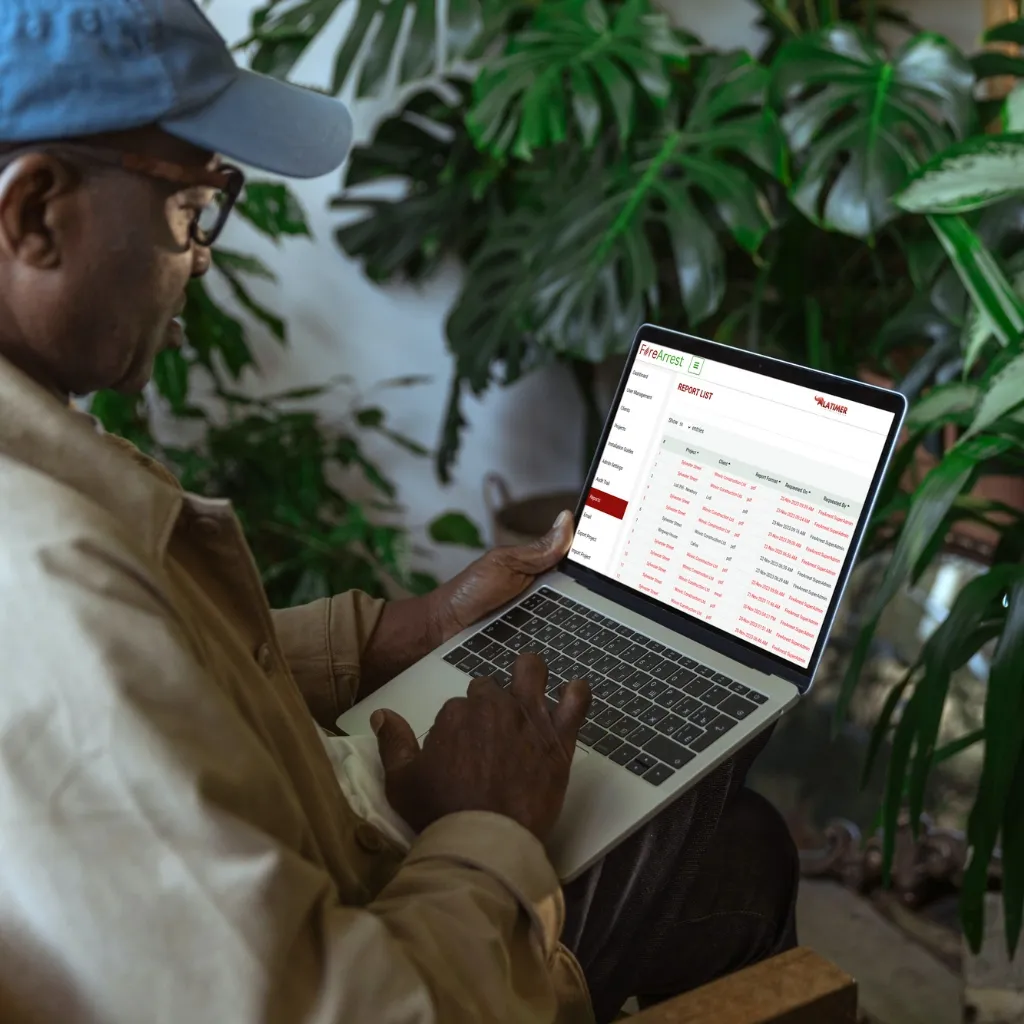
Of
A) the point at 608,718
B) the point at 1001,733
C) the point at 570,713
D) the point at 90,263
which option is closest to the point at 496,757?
the point at 570,713

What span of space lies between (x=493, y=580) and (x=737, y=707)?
0.26 metres

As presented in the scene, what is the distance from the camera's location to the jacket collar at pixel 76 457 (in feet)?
1.90

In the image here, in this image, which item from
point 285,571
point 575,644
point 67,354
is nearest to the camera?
point 67,354

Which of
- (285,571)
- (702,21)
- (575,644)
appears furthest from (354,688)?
(702,21)

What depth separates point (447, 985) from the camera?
23.3 inches

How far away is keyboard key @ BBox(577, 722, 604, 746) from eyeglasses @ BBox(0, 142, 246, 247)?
0.43 m

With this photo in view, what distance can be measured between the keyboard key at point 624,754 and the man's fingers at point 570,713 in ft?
0.24

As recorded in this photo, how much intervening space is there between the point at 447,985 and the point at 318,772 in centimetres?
16

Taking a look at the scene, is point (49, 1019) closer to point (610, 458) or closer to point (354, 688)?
point (354, 688)

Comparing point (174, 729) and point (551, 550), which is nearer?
point (174, 729)

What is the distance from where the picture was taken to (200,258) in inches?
27.7

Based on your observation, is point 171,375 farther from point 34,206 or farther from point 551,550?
point 34,206

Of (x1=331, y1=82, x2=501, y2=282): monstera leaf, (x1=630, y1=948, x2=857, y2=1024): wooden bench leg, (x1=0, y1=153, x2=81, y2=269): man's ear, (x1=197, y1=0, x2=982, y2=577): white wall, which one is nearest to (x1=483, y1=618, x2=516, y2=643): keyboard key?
(x1=630, y1=948, x2=857, y2=1024): wooden bench leg

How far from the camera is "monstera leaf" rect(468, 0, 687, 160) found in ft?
5.36
